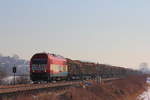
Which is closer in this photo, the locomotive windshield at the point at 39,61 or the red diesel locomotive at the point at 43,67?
the red diesel locomotive at the point at 43,67

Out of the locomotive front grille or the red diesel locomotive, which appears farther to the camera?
the red diesel locomotive

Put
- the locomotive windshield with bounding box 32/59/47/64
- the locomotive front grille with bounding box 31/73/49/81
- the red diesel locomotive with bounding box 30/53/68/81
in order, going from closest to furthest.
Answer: the locomotive front grille with bounding box 31/73/49/81 < the red diesel locomotive with bounding box 30/53/68/81 < the locomotive windshield with bounding box 32/59/47/64

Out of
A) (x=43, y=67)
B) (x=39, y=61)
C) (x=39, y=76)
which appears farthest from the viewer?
(x=39, y=61)

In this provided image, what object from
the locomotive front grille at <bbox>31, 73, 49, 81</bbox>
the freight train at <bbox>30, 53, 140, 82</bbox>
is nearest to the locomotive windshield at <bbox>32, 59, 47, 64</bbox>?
the freight train at <bbox>30, 53, 140, 82</bbox>

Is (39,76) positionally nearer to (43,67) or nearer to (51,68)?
(43,67)

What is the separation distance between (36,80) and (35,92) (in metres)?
16.5

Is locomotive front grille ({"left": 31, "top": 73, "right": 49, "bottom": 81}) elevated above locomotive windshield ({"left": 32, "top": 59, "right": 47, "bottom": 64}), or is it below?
below

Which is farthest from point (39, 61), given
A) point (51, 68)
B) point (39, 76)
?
point (39, 76)

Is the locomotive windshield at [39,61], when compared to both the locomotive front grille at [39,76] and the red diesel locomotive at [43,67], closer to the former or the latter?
the red diesel locomotive at [43,67]

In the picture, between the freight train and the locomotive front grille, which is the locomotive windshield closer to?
the freight train

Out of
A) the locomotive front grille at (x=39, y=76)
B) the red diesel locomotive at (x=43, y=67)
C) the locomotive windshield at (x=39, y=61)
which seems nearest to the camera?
the locomotive front grille at (x=39, y=76)

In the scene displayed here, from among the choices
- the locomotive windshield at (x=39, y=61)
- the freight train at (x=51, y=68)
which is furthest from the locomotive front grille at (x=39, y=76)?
the locomotive windshield at (x=39, y=61)

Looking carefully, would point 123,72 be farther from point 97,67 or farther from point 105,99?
point 105,99

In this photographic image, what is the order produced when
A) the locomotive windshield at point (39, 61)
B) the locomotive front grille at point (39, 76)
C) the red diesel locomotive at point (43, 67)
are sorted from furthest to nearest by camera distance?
the locomotive windshield at point (39, 61), the red diesel locomotive at point (43, 67), the locomotive front grille at point (39, 76)
